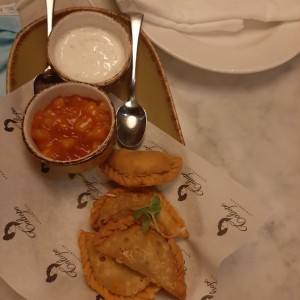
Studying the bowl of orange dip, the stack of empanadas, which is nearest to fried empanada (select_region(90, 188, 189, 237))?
the stack of empanadas

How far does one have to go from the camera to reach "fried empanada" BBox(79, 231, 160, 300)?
1.12 metres

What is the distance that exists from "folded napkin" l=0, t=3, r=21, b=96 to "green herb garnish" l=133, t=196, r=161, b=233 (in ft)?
1.85

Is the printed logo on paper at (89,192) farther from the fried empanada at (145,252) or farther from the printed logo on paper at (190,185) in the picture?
the printed logo on paper at (190,185)

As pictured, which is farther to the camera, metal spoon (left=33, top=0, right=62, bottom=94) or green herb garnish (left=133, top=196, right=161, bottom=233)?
metal spoon (left=33, top=0, right=62, bottom=94)

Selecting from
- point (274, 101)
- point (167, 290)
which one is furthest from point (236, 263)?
point (274, 101)

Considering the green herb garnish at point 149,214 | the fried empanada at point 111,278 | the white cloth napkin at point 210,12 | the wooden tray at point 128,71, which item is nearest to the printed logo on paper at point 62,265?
the fried empanada at point 111,278

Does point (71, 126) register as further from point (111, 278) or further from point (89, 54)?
point (111, 278)

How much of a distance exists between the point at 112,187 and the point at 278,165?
486mm

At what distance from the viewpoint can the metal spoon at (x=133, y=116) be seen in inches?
49.2

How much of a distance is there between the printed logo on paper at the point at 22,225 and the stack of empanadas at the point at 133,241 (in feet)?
0.39

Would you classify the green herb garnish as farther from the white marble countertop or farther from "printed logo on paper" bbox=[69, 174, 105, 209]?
the white marble countertop

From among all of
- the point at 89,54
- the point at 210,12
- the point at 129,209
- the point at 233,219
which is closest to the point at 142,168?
the point at 129,209

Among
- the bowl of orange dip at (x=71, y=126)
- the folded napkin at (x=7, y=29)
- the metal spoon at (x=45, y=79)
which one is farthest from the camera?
the folded napkin at (x=7, y=29)

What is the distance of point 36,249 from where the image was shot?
113 centimetres
